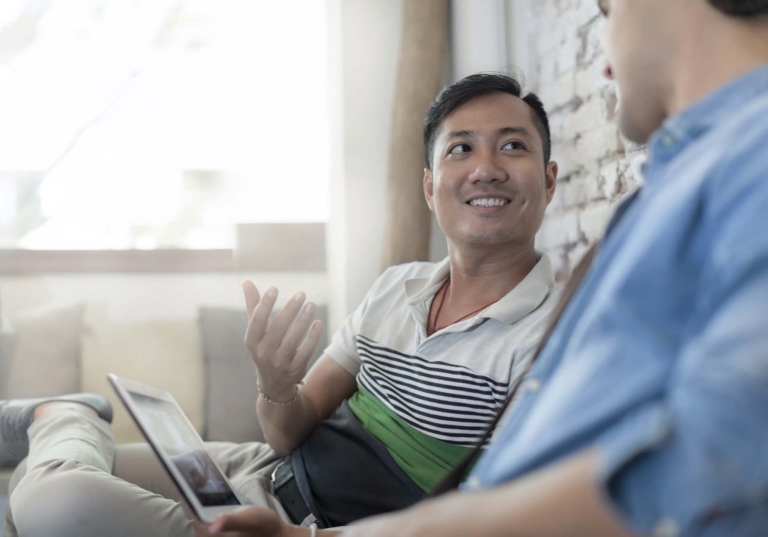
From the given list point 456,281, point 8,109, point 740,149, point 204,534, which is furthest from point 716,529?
point 8,109

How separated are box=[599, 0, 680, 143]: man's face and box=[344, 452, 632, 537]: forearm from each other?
39 centimetres

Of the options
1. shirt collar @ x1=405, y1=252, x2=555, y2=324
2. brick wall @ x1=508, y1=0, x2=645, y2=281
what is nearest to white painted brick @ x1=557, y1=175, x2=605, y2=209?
brick wall @ x1=508, y1=0, x2=645, y2=281

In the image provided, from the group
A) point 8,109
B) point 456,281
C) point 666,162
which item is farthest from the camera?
point 8,109

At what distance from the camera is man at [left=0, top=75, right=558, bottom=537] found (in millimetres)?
1207

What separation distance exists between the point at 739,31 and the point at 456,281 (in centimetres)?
93

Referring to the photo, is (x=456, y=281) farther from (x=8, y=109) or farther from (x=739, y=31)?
(x=8, y=109)

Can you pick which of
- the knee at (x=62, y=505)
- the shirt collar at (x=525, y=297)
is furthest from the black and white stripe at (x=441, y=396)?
the knee at (x=62, y=505)

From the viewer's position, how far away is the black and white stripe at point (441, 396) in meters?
1.23

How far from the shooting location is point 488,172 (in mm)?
1387

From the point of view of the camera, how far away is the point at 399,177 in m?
2.18

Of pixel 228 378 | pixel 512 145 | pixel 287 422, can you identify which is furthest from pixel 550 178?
pixel 228 378

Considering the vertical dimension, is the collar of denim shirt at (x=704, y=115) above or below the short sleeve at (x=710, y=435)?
above

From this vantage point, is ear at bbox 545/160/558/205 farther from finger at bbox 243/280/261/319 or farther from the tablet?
the tablet

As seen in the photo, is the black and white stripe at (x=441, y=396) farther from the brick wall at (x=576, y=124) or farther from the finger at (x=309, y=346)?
the brick wall at (x=576, y=124)
